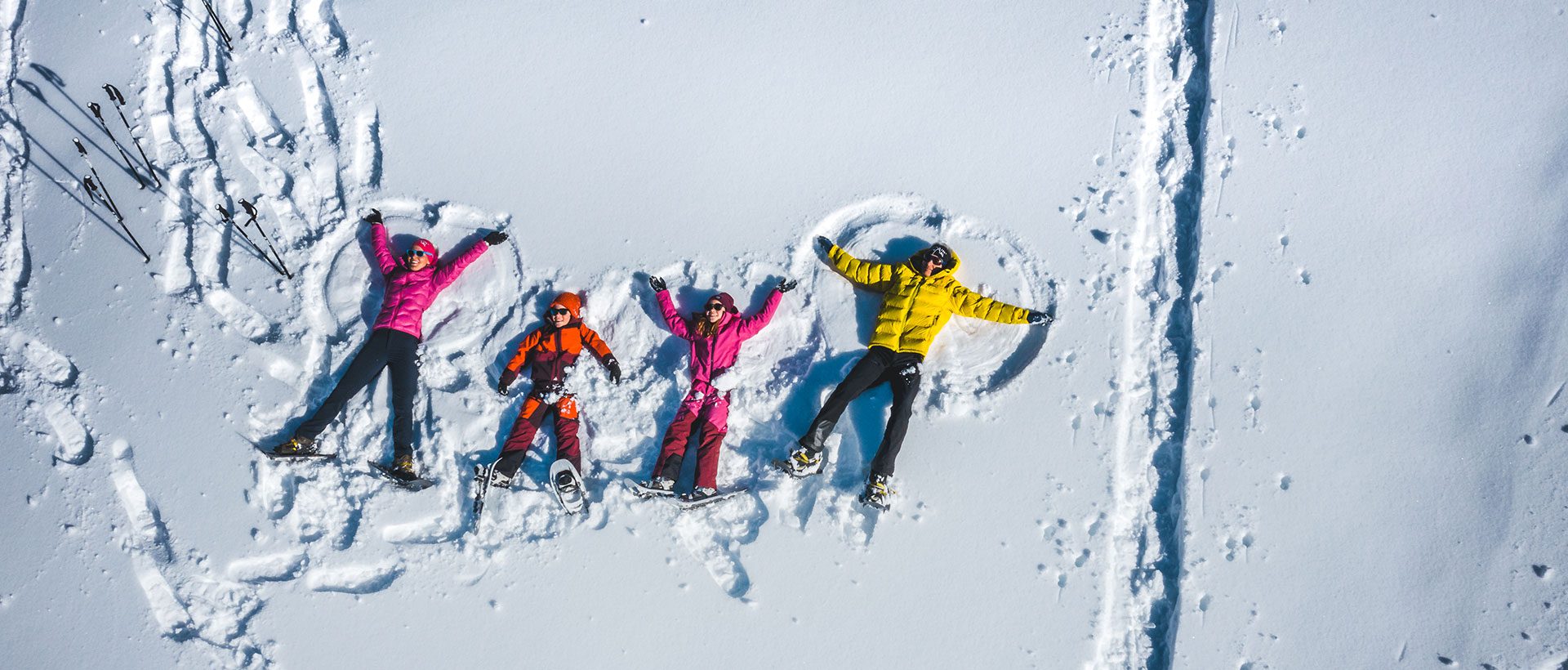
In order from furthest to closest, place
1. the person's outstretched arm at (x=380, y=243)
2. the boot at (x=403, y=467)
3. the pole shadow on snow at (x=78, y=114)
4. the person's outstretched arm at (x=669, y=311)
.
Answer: the pole shadow on snow at (x=78, y=114), the person's outstretched arm at (x=380, y=243), the person's outstretched arm at (x=669, y=311), the boot at (x=403, y=467)

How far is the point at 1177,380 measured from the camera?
6258 mm

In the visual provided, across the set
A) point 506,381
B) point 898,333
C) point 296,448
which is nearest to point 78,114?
point 296,448

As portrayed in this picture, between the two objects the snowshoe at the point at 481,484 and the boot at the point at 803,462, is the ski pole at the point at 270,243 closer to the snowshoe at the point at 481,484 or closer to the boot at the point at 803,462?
the snowshoe at the point at 481,484

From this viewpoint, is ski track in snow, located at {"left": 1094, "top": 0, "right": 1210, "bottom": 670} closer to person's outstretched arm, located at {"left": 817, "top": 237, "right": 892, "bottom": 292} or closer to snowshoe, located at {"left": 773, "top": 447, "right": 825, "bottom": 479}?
person's outstretched arm, located at {"left": 817, "top": 237, "right": 892, "bottom": 292}

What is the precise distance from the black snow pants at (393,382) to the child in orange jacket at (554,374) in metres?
0.67

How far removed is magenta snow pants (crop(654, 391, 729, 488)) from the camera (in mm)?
5977

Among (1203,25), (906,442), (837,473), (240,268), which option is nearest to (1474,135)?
(1203,25)

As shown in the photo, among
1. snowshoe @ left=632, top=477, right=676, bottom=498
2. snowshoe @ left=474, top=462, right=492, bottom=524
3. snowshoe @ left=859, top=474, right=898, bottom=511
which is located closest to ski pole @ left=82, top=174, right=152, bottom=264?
snowshoe @ left=474, top=462, right=492, bottom=524

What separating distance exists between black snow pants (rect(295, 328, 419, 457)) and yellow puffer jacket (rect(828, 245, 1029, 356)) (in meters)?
3.48

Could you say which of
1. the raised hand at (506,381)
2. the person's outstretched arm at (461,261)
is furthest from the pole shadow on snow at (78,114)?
the raised hand at (506,381)

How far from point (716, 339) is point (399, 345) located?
2.38 m

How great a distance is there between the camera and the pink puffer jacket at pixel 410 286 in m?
6.38

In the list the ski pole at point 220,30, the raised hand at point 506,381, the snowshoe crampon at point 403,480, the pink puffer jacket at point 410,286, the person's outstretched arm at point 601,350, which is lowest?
the snowshoe crampon at point 403,480

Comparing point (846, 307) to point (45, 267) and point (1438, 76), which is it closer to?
point (1438, 76)
